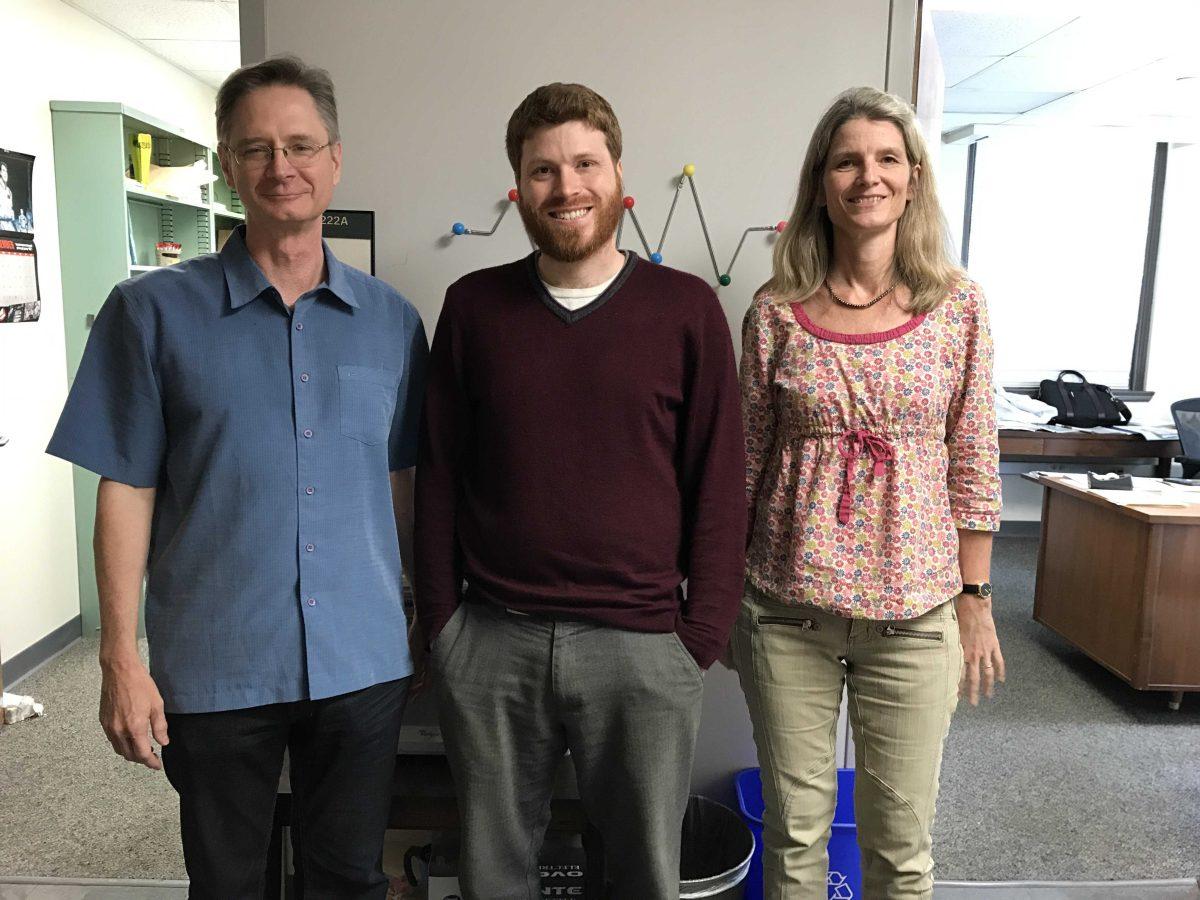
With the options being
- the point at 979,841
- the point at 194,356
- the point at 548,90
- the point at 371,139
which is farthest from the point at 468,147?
the point at 979,841

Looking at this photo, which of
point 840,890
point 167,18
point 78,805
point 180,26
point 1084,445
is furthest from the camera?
point 1084,445

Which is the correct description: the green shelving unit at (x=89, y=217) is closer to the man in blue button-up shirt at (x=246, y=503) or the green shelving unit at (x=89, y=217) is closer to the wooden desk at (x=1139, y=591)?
the man in blue button-up shirt at (x=246, y=503)

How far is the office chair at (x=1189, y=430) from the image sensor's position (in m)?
4.82

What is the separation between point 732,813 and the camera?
1.96 metres

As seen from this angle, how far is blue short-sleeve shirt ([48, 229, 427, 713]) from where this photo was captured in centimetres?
128

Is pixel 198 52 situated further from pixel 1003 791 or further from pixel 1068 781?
pixel 1068 781

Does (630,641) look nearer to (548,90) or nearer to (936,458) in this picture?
(936,458)

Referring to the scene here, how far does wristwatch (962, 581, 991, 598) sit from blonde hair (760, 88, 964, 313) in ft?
1.52

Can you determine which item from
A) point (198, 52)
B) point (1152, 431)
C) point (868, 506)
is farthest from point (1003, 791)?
point (198, 52)

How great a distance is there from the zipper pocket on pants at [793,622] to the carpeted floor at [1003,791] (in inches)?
48.5

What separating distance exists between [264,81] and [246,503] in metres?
0.61

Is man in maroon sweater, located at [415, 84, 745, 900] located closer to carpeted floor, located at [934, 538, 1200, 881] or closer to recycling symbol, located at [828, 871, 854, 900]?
recycling symbol, located at [828, 871, 854, 900]

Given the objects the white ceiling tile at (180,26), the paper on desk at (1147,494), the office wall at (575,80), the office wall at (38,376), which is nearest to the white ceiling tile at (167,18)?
the white ceiling tile at (180,26)

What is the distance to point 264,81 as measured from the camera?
1.32 m
